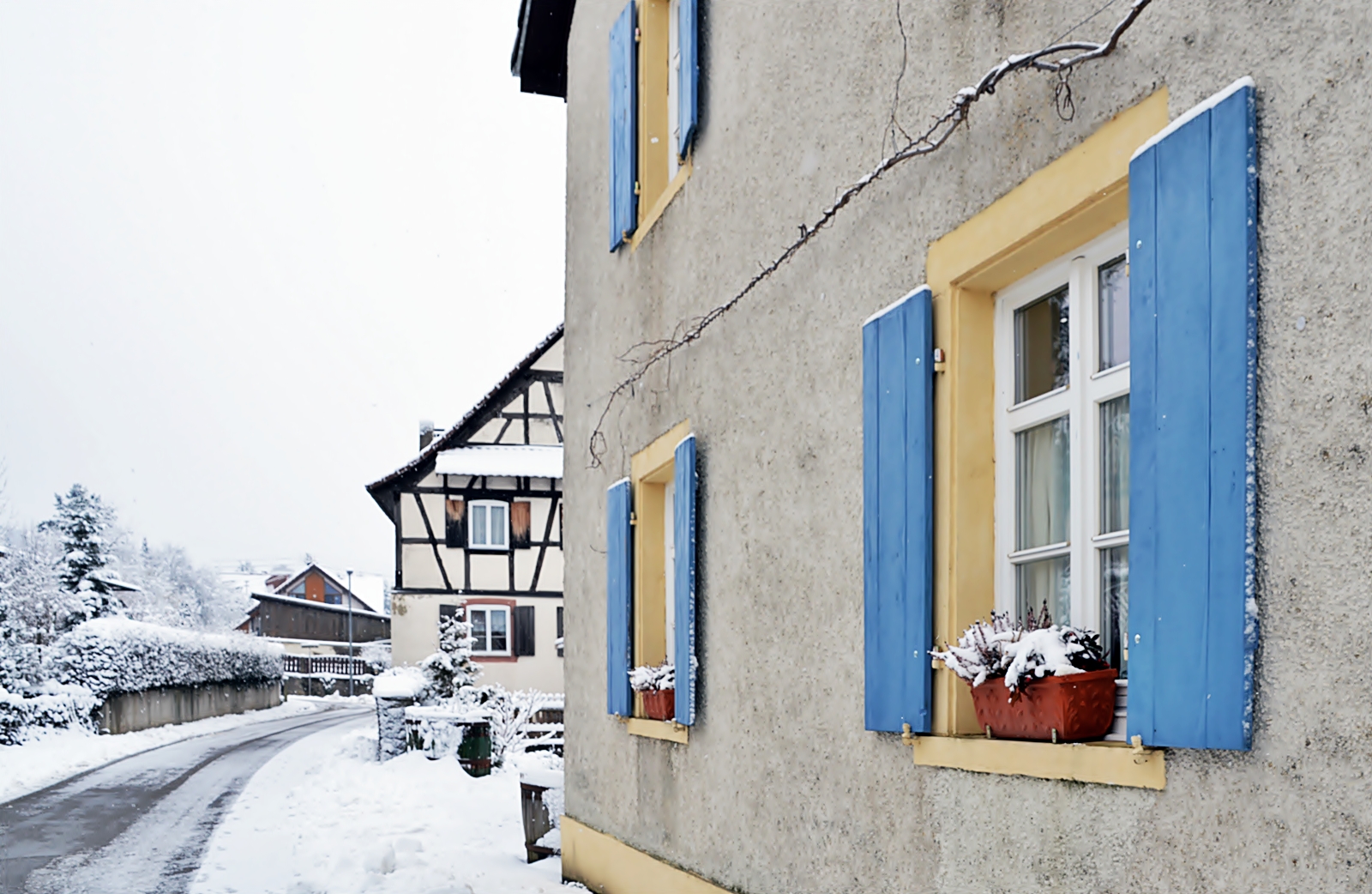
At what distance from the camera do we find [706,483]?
5.45 metres

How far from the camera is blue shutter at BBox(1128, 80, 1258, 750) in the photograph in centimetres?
226

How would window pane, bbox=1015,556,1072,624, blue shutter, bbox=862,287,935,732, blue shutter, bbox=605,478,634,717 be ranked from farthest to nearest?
blue shutter, bbox=605,478,634,717
blue shutter, bbox=862,287,935,732
window pane, bbox=1015,556,1072,624

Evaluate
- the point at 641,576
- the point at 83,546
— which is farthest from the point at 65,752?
the point at 83,546

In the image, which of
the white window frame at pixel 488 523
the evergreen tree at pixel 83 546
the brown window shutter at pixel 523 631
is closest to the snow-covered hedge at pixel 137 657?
the white window frame at pixel 488 523

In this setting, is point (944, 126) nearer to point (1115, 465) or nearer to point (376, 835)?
point (1115, 465)

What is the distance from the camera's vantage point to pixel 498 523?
1028 inches

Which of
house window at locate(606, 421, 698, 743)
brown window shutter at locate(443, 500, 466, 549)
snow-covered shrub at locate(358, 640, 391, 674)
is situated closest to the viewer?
house window at locate(606, 421, 698, 743)

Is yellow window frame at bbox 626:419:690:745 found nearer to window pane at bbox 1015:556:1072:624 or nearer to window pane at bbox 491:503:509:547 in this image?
window pane at bbox 1015:556:1072:624

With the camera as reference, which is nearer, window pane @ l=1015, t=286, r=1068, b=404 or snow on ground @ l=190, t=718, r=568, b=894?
window pane @ l=1015, t=286, r=1068, b=404

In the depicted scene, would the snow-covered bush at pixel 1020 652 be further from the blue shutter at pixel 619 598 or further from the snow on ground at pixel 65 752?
the snow on ground at pixel 65 752

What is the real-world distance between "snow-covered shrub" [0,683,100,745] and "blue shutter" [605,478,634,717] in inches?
539

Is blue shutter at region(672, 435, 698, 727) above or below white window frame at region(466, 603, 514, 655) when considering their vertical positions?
above

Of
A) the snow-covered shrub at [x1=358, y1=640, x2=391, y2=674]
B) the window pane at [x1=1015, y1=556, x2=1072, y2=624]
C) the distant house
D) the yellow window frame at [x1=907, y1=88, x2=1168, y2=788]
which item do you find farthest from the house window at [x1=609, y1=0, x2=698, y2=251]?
the distant house

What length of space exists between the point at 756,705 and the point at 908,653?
143 cm
